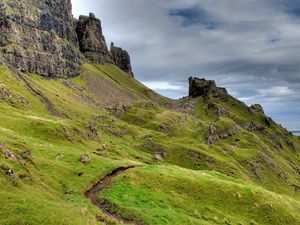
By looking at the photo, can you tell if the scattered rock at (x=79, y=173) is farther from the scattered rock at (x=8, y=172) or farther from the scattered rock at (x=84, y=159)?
the scattered rock at (x=8, y=172)

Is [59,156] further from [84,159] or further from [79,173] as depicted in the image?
[79,173]

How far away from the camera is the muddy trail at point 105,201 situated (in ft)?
175

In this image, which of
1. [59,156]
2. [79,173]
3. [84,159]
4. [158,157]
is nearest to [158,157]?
[158,157]

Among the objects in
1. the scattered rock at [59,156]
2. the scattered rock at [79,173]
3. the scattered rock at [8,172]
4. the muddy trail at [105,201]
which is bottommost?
the muddy trail at [105,201]

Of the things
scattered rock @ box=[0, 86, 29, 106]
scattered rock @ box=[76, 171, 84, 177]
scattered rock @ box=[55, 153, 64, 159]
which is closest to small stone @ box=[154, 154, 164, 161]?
scattered rock @ box=[0, 86, 29, 106]

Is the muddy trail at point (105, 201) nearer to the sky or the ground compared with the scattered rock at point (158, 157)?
nearer to the sky

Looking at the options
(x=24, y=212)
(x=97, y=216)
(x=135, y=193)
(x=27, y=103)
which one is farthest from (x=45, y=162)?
(x=27, y=103)

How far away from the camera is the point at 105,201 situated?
194ft

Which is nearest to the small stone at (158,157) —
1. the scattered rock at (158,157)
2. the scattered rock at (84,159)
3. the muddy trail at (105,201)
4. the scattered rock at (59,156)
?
the scattered rock at (158,157)

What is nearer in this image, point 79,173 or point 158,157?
point 79,173

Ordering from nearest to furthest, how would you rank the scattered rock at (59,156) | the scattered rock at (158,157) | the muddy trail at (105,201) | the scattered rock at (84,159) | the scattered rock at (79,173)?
the muddy trail at (105,201) → the scattered rock at (79,173) → the scattered rock at (84,159) → the scattered rock at (59,156) → the scattered rock at (158,157)

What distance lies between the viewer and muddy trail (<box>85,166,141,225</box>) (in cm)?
5327

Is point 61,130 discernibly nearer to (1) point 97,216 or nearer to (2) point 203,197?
(2) point 203,197

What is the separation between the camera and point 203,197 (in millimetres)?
67750
